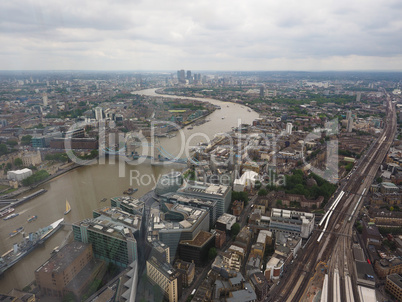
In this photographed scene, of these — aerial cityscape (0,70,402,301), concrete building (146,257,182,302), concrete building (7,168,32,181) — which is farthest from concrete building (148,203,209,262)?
concrete building (7,168,32,181)

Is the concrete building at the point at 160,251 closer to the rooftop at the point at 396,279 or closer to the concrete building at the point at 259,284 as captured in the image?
the concrete building at the point at 259,284

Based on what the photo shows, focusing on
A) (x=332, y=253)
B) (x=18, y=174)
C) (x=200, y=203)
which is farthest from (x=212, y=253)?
(x=18, y=174)

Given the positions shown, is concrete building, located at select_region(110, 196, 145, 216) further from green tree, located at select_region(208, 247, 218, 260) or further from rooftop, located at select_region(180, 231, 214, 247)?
green tree, located at select_region(208, 247, 218, 260)

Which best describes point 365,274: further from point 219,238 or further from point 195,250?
point 195,250

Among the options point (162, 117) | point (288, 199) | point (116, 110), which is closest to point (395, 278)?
point (288, 199)

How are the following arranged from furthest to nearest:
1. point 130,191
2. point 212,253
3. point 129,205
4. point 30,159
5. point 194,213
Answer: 1. point 30,159
2. point 130,191
3. point 129,205
4. point 194,213
5. point 212,253

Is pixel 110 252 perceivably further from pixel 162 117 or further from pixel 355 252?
pixel 162 117
